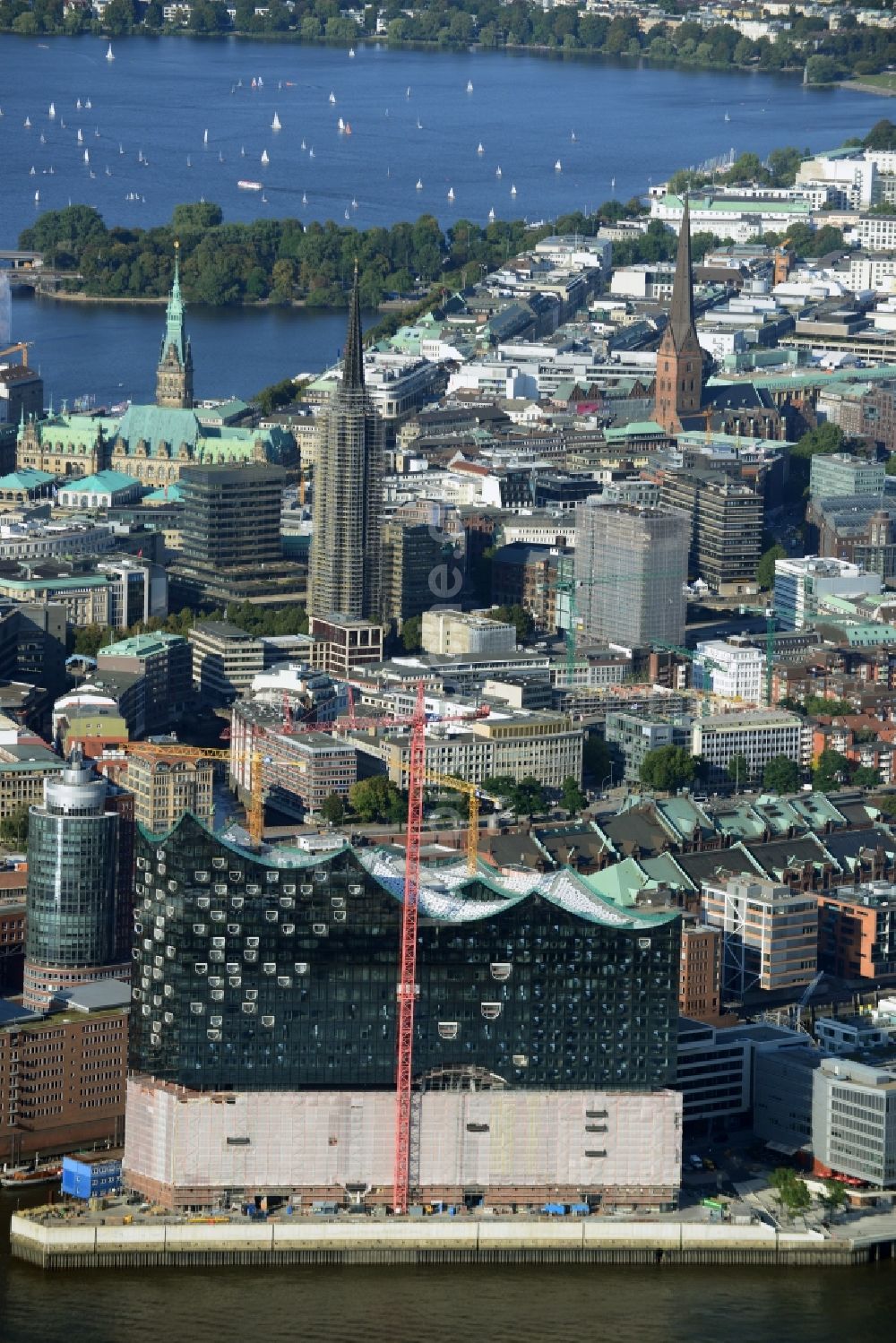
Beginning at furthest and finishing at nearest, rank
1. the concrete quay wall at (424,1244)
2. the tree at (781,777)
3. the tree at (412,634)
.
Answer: the tree at (412,634), the tree at (781,777), the concrete quay wall at (424,1244)

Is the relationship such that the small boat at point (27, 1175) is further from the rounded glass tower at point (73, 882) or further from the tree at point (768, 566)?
the tree at point (768, 566)

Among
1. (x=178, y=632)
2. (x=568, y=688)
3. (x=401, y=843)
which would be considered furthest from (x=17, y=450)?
(x=401, y=843)

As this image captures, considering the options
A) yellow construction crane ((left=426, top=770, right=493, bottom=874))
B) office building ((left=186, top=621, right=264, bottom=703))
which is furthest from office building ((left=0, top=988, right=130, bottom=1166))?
office building ((left=186, top=621, right=264, bottom=703))

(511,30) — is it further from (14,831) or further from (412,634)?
(14,831)

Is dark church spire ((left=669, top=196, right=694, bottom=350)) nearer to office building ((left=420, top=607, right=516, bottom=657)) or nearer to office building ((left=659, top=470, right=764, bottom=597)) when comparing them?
office building ((left=659, top=470, right=764, bottom=597))

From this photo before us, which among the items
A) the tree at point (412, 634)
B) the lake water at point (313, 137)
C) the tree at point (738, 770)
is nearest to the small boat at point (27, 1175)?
the tree at point (738, 770)
